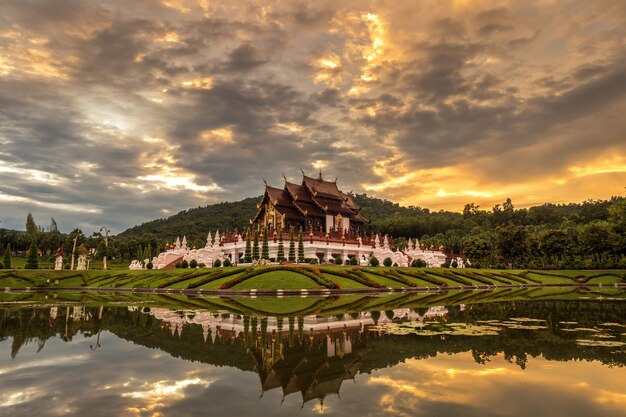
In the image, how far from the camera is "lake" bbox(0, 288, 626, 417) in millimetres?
8539

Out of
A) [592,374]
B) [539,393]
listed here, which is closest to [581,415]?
[539,393]

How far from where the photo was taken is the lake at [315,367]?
8539 mm

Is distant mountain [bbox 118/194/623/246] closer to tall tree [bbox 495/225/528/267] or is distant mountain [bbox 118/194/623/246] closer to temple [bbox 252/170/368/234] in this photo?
tall tree [bbox 495/225/528/267]

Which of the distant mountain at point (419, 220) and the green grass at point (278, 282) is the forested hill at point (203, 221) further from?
the green grass at point (278, 282)

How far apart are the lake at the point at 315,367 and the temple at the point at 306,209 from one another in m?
43.7

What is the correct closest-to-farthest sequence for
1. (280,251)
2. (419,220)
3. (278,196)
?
(280,251) → (278,196) → (419,220)

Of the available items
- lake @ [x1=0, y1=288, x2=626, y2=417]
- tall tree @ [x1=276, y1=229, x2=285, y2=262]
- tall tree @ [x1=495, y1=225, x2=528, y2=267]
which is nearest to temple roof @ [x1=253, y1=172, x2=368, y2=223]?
tall tree @ [x1=276, y1=229, x2=285, y2=262]

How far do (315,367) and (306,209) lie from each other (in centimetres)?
5503

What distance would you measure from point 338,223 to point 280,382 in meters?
58.7

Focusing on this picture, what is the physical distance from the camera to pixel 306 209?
66.2 m

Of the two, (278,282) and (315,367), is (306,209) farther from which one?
(315,367)

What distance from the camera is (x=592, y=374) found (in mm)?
10695

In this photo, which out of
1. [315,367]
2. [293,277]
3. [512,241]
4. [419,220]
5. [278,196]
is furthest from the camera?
[419,220]

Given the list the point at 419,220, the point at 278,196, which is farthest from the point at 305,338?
the point at 419,220
